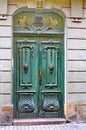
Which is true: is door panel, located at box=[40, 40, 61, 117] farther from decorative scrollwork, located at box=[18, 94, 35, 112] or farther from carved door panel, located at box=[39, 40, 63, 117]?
decorative scrollwork, located at box=[18, 94, 35, 112]

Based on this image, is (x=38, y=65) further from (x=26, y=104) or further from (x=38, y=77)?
(x=26, y=104)

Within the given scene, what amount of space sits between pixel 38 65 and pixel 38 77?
36 cm

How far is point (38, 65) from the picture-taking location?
1118 cm

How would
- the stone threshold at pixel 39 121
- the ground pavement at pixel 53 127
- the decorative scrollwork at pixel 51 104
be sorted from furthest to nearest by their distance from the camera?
the decorative scrollwork at pixel 51 104 < the stone threshold at pixel 39 121 < the ground pavement at pixel 53 127

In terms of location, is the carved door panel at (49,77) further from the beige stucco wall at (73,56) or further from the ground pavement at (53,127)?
the ground pavement at (53,127)

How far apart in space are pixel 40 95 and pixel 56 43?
1629mm

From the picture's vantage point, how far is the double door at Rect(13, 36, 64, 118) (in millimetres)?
11078

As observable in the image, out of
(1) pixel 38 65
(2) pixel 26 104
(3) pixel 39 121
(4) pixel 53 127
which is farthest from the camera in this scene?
(1) pixel 38 65

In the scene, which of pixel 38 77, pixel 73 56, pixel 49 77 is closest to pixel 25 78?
pixel 38 77

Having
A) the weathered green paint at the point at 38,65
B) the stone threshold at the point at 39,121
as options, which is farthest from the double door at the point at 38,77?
the stone threshold at the point at 39,121

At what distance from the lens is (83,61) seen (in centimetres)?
1114

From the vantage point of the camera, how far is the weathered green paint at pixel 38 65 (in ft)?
36.3

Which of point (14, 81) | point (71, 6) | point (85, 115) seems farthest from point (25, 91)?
point (71, 6)

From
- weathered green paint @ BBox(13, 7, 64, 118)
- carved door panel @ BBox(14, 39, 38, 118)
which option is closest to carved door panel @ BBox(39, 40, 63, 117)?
weathered green paint @ BBox(13, 7, 64, 118)
